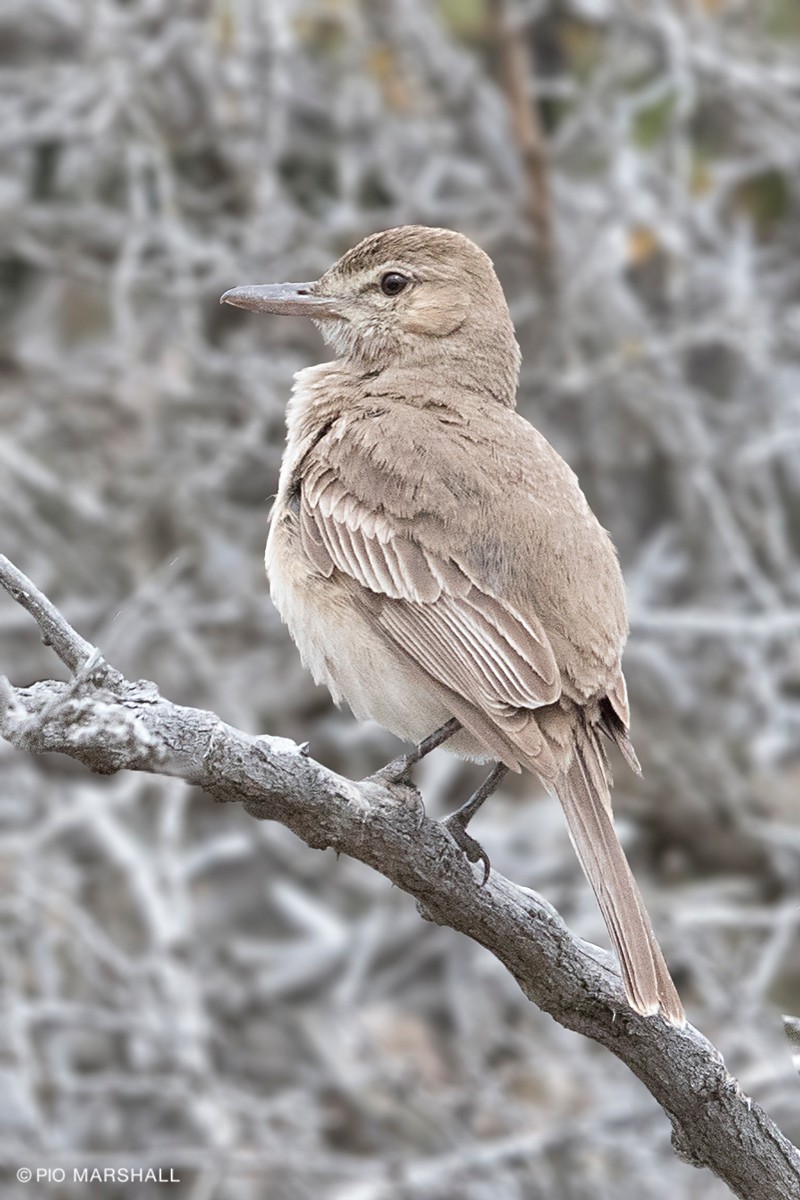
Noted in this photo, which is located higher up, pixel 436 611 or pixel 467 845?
pixel 436 611

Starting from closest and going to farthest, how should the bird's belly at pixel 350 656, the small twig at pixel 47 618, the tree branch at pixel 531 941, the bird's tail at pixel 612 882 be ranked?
the small twig at pixel 47 618
the tree branch at pixel 531 941
the bird's tail at pixel 612 882
the bird's belly at pixel 350 656

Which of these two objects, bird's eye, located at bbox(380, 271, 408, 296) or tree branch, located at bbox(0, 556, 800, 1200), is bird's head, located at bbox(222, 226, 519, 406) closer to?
bird's eye, located at bbox(380, 271, 408, 296)

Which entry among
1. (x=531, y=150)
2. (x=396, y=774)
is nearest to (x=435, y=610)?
(x=396, y=774)

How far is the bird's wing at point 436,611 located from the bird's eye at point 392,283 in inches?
28.0

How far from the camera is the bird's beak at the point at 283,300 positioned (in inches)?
178

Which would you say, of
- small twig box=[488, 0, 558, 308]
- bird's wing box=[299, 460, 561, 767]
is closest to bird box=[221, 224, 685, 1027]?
bird's wing box=[299, 460, 561, 767]

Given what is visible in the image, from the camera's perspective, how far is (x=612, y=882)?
355 centimetres

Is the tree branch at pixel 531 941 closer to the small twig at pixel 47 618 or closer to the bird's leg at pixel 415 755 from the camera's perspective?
the bird's leg at pixel 415 755

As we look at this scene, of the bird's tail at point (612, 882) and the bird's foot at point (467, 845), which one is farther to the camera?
the bird's foot at point (467, 845)

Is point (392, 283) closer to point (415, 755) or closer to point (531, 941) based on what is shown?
point (415, 755)

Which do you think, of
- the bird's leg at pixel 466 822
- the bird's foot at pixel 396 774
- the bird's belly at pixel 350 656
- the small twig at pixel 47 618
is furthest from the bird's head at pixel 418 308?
the small twig at pixel 47 618

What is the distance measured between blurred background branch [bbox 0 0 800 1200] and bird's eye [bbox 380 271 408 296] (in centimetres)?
179

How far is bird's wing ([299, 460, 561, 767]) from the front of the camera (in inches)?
148

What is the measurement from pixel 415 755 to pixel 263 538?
12.0 feet
